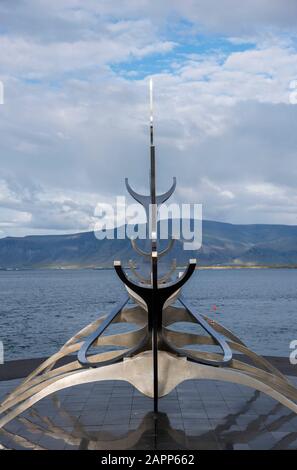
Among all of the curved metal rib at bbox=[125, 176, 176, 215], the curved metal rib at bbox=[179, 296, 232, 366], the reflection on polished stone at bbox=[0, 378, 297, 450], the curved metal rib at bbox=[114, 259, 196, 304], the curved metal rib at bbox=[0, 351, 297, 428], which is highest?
the curved metal rib at bbox=[125, 176, 176, 215]

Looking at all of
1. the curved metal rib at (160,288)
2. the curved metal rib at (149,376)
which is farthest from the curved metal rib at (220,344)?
the curved metal rib at (160,288)

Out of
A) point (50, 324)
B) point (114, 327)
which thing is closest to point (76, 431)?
point (114, 327)

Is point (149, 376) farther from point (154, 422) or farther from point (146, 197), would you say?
point (146, 197)

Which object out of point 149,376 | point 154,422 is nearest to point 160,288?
point 149,376

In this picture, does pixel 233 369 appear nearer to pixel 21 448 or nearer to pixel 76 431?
pixel 76 431

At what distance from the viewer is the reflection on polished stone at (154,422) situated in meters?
16.3

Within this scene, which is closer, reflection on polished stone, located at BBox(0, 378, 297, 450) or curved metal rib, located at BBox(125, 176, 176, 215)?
reflection on polished stone, located at BBox(0, 378, 297, 450)

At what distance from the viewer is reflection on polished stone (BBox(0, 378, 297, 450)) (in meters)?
16.3

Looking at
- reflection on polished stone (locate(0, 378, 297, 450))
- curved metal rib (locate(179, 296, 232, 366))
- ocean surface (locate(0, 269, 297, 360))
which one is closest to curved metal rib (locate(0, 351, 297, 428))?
curved metal rib (locate(179, 296, 232, 366))

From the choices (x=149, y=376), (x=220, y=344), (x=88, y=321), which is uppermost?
(x=220, y=344)

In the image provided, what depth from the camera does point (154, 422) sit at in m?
18.1

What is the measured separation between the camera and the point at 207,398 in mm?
20984

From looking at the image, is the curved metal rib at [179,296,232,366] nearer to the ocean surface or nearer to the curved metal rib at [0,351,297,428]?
the curved metal rib at [0,351,297,428]

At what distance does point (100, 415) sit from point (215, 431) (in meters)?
3.98
